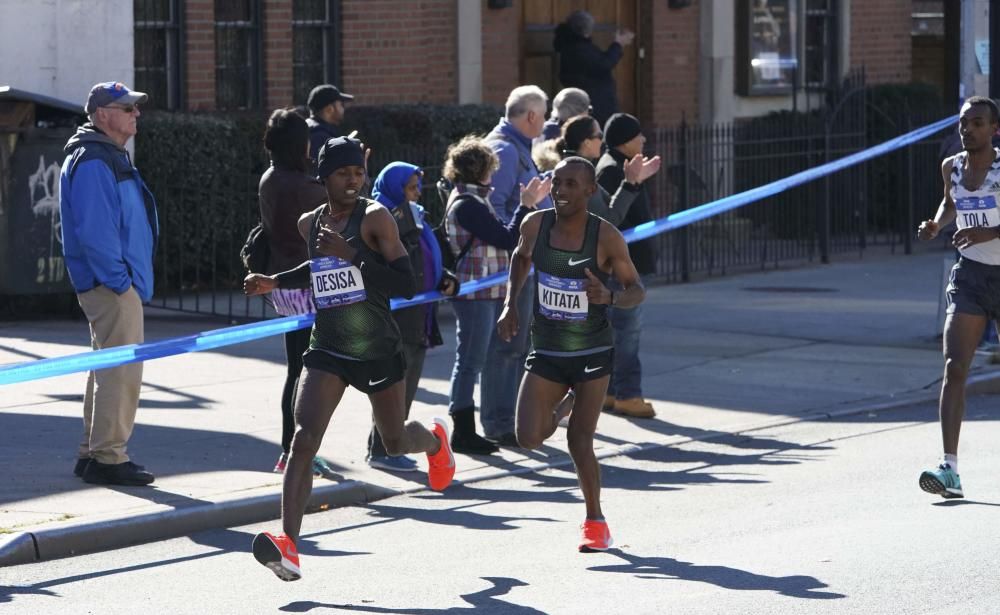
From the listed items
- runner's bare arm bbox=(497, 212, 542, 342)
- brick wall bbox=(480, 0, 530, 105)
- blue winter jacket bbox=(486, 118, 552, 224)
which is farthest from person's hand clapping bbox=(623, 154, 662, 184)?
brick wall bbox=(480, 0, 530, 105)

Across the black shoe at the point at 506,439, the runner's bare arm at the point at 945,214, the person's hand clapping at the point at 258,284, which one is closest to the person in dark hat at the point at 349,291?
the person's hand clapping at the point at 258,284

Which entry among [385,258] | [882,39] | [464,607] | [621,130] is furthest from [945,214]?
[882,39]

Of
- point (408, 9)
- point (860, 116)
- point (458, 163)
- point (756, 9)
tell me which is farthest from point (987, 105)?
point (756, 9)

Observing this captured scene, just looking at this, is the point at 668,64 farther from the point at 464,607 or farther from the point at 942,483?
the point at 464,607

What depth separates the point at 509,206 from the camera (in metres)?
10.5

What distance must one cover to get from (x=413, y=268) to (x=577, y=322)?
4.97 feet

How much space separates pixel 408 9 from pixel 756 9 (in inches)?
222

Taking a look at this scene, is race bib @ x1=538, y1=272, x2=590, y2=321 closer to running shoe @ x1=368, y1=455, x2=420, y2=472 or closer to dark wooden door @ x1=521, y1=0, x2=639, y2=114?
running shoe @ x1=368, y1=455, x2=420, y2=472

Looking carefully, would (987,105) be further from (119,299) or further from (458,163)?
(119,299)

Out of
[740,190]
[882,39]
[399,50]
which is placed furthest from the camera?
[882,39]

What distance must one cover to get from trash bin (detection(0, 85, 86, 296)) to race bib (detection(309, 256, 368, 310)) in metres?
7.09

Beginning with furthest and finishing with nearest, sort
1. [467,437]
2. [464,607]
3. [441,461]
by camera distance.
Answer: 1. [467,437]
2. [441,461]
3. [464,607]

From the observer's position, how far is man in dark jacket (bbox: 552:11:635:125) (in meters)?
18.7

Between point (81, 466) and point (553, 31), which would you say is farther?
point (553, 31)
